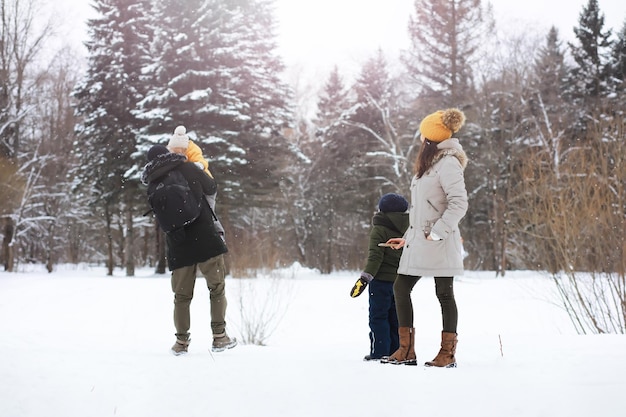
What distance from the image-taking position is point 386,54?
86.5 feet

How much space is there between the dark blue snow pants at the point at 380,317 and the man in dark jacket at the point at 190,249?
47.3 inches

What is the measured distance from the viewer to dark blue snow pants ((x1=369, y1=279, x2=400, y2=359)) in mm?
4234

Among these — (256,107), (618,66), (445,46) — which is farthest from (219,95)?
(618,66)

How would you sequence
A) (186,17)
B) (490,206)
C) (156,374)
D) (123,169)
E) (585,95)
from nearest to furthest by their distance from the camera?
(156,374) < (186,17) < (123,169) < (585,95) < (490,206)

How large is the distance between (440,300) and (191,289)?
2.06 meters

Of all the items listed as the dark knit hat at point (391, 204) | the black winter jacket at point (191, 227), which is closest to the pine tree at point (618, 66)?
the dark knit hat at point (391, 204)

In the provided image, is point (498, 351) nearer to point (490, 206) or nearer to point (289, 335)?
point (289, 335)

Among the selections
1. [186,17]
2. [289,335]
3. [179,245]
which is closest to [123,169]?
[186,17]

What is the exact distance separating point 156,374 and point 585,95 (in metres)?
25.2

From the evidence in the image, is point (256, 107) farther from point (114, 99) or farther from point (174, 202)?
point (174, 202)

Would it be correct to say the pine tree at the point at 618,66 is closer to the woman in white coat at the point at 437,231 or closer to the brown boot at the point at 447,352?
the woman in white coat at the point at 437,231

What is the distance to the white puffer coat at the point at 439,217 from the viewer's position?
3.60 m

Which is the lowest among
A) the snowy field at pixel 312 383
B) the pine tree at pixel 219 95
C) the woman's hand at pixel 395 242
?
the snowy field at pixel 312 383

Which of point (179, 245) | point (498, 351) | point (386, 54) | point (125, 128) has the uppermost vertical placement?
point (386, 54)
